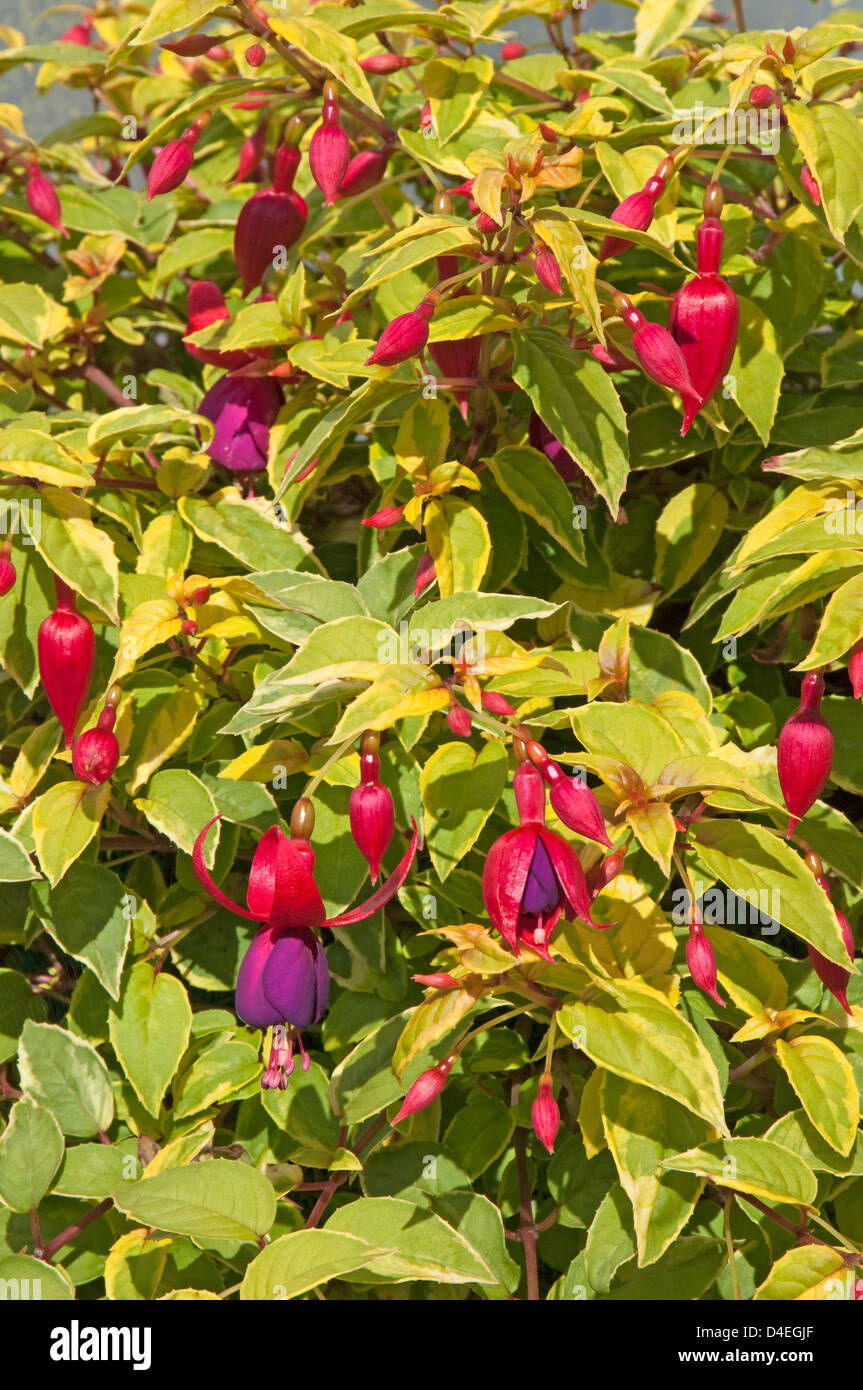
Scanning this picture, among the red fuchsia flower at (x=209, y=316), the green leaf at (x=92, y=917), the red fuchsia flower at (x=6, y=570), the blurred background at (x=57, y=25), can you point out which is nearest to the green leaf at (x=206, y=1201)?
the green leaf at (x=92, y=917)

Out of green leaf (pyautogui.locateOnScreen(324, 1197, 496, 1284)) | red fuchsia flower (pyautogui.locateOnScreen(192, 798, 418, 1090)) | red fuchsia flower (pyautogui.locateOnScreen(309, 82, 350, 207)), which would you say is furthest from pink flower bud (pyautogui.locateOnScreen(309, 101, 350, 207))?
green leaf (pyautogui.locateOnScreen(324, 1197, 496, 1284))

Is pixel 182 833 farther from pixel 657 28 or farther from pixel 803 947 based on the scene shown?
pixel 657 28

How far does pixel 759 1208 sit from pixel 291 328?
0.68 meters

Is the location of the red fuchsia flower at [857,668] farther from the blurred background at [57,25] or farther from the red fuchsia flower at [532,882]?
the blurred background at [57,25]

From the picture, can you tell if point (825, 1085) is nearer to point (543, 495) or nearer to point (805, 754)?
point (805, 754)

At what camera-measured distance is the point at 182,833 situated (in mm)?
770

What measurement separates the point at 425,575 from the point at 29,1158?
1.53ft

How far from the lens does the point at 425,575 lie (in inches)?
31.0

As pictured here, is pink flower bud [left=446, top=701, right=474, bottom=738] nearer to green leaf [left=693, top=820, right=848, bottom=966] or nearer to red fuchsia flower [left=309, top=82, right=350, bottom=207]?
green leaf [left=693, top=820, right=848, bottom=966]

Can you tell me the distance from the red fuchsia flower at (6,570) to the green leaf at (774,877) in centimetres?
46

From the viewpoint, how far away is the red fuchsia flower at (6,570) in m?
0.75

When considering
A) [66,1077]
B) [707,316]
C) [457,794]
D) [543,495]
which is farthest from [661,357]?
[66,1077]

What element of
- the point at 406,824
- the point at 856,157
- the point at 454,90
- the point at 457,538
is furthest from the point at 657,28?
the point at 406,824

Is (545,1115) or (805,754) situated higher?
(805,754)
